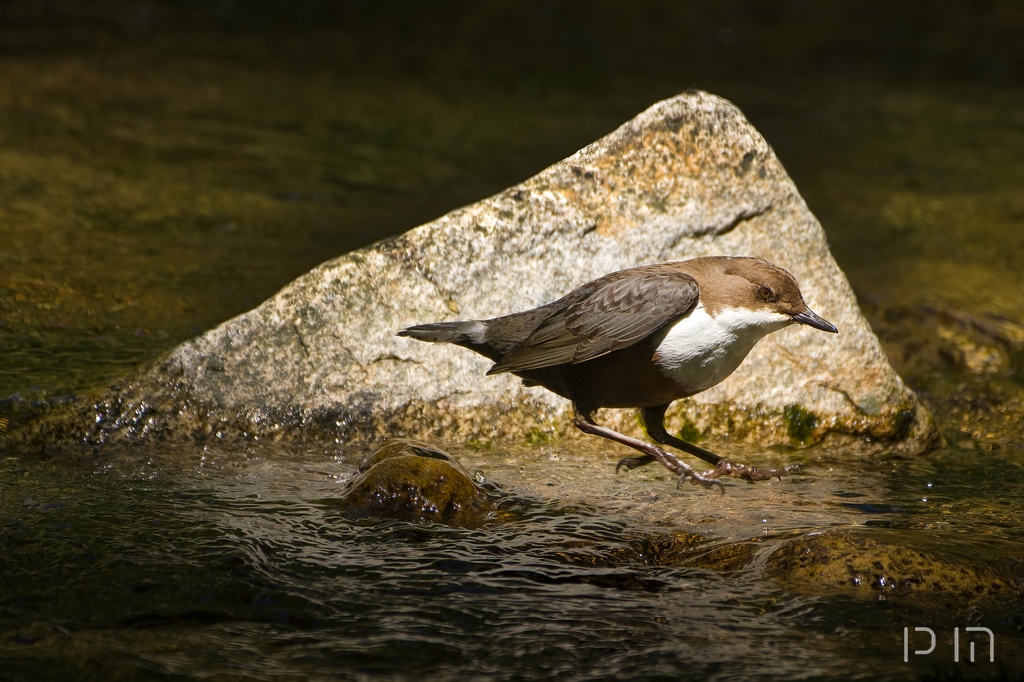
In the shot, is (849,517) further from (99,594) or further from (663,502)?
(99,594)

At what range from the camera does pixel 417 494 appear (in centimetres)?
359

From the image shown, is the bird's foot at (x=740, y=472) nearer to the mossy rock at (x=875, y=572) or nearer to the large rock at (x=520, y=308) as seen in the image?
the large rock at (x=520, y=308)

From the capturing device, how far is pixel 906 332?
6.11 m

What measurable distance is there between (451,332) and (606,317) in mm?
649

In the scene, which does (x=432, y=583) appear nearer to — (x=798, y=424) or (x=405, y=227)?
(x=798, y=424)

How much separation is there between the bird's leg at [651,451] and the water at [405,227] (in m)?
0.09

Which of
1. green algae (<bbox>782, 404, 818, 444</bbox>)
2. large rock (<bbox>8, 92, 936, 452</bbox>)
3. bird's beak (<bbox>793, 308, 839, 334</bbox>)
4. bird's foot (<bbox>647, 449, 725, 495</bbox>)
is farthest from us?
green algae (<bbox>782, 404, 818, 444</bbox>)

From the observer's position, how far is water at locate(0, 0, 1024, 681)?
9.39ft

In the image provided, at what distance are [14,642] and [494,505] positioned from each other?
5.21 feet

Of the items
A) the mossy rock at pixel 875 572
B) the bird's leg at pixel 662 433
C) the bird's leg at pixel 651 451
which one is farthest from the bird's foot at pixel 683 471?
the mossy rock at pixel 875 572

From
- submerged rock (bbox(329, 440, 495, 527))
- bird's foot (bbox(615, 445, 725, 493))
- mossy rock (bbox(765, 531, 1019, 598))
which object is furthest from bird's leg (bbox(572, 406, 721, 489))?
mossy rock (bbox(765, 531, 1019, 598))

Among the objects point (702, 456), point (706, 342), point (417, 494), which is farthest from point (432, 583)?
point (702, 456)

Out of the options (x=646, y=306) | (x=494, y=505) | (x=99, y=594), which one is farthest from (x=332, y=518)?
(x=646, y=306)

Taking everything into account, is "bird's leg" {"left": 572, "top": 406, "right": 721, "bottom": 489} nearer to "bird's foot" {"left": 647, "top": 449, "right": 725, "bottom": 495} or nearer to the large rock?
"bird's foot" {"left": 647, "top": 449, "right": 725, "bottom": 495}
